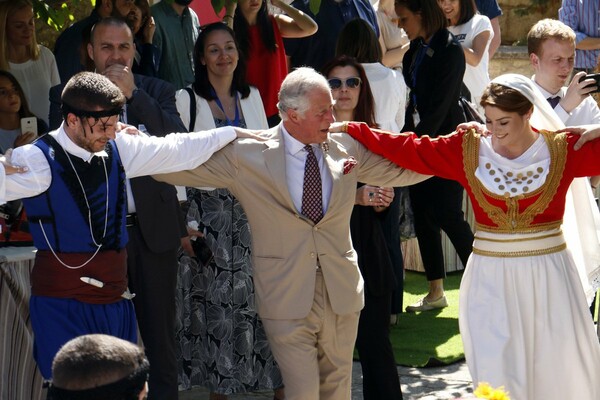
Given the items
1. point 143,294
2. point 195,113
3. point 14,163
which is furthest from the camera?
point 195,113

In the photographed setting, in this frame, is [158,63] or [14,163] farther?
[158,63]

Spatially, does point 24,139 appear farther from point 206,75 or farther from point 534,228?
point 534,228

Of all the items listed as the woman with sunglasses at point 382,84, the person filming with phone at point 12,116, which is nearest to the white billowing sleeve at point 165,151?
the person filming with phone at point 12,116

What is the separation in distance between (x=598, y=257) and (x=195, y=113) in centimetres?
244

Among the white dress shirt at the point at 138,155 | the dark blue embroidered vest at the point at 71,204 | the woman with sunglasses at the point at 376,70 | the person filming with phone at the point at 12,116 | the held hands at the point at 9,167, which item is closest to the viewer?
the held hands at the point at 9,167

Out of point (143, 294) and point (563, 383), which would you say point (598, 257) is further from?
point (143, 294)

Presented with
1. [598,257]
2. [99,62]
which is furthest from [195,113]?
[598,257]

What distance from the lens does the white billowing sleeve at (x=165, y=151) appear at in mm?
5492

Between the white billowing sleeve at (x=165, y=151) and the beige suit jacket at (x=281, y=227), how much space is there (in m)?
0.06

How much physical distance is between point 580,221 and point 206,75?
2.38 m

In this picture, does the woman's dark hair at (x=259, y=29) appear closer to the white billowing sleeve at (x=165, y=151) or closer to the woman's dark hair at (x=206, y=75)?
→ the woman's dark hair at (x=206, y=75)

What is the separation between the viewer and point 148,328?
650 cm

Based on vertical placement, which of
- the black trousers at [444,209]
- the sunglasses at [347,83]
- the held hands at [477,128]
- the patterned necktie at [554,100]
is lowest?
the black trousers at [444,209]

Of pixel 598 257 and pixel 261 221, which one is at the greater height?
pixel 261 221
